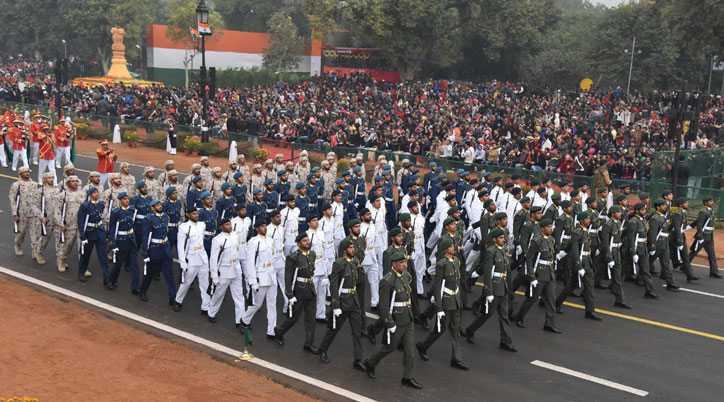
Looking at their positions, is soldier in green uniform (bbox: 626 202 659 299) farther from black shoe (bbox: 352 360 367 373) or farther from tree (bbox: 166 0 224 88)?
tree (bbox: 166 0 224 88)

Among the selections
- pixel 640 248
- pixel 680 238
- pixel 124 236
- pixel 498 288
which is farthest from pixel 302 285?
pixel 680 238

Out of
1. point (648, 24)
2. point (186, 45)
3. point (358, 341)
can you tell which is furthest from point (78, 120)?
point (648, 24)

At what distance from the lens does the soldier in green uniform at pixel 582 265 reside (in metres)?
13.3

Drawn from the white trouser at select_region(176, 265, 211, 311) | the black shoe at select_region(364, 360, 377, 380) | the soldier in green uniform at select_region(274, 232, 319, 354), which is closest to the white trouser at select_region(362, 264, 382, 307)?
the soldier in green uniform at select_region(274, 232, 319, 354)

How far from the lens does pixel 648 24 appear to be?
157ft

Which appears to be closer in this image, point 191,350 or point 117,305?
point 191,350

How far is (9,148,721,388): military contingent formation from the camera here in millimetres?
11008

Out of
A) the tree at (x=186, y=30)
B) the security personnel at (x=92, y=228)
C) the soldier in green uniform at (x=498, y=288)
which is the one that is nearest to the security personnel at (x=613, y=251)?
the soldier in green uniform at (x=498, y=288)

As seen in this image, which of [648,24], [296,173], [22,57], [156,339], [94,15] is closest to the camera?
[156,339]

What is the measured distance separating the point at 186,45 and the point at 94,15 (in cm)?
1432

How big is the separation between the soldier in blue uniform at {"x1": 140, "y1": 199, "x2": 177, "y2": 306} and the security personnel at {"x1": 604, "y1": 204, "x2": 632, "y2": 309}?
820 cm

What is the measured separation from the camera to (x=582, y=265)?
13273 mm

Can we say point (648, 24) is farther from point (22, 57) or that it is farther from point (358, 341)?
point (22, 57)

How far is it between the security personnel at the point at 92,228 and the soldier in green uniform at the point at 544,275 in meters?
7.91
